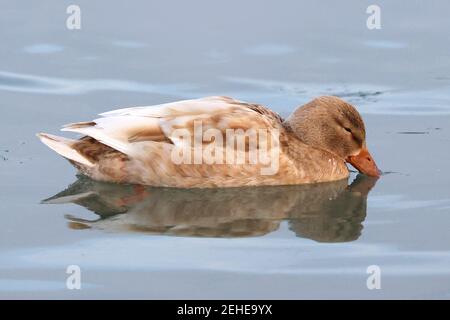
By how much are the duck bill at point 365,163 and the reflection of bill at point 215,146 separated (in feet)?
3.86

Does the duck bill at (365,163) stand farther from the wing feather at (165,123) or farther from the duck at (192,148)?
the wing feather at (165,123)

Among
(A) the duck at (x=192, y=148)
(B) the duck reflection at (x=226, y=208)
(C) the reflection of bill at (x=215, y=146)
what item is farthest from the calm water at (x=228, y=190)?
(C) the reflection of bill at (x=215, y=146)

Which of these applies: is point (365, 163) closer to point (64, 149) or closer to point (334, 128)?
point (334, 128)

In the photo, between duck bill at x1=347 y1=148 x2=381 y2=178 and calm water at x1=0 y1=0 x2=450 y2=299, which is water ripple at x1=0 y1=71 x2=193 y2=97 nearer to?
calm water at x1=0 y1=0 x2=450 y2=299

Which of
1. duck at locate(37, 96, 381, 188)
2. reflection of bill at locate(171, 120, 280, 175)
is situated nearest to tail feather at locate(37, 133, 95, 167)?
duck at locate(37, 96, 381, 188)

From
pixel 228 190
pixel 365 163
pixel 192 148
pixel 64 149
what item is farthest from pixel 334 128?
pixel 64 149

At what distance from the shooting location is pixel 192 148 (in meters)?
10.7

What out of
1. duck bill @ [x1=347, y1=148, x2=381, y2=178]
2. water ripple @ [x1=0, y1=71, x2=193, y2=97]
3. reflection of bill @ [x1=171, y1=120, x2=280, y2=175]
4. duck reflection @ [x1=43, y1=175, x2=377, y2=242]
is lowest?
duck reflection @ [x1=43, y1=175, x2=377, y2=242]

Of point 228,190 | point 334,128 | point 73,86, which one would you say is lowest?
point 228,190

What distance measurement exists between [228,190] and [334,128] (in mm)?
1356

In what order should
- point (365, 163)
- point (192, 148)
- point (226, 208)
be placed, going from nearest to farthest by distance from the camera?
1. point (226, 208)
2. point (192, 148)
3. point (365, 163)

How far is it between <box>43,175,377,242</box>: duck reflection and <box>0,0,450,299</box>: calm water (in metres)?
0.03

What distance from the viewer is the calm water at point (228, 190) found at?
8.58m

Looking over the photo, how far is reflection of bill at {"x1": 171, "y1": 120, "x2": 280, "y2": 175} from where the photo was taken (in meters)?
10.7
